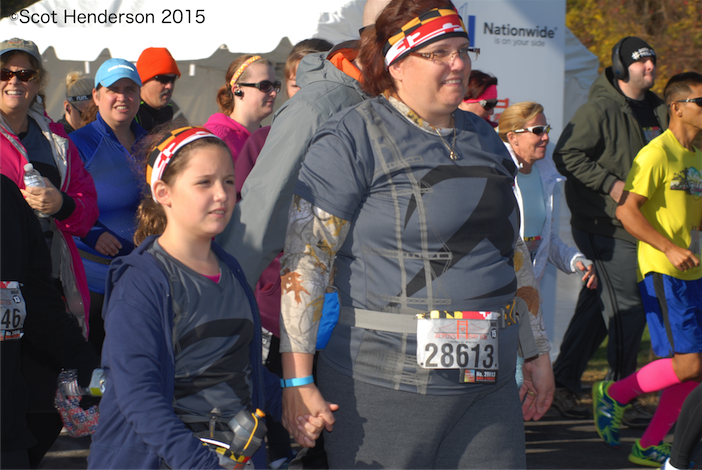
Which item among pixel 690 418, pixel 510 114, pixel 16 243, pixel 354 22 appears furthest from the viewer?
pixel 354 22

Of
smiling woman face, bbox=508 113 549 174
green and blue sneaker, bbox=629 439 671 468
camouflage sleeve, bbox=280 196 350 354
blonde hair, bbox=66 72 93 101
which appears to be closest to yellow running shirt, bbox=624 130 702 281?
smiling woman face, bbox=508 113 549 174

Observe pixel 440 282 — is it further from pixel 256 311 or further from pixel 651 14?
pixel 651 14

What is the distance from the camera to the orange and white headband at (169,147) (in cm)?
198

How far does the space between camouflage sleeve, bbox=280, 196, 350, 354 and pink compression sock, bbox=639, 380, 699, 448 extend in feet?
9.31

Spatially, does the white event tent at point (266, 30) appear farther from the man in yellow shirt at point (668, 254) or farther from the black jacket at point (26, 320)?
the black jacket at point (26, 320)

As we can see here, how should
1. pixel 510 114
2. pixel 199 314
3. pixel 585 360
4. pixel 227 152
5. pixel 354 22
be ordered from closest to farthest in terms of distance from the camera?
1. pixel 199 314
2. pixel 227 152
3. pixel 510 114
4. pixel 585 360
5. pixel 354 22

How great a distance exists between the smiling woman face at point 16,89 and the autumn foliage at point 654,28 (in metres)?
10.0

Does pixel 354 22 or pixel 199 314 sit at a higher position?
pixel 354 22

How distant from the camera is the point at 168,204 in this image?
1.98m

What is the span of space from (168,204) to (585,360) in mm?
3760

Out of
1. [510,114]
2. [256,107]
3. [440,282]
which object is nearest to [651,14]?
[510,114]

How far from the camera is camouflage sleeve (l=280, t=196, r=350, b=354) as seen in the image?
196 centimetres

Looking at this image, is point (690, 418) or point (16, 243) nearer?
point (16, 243)

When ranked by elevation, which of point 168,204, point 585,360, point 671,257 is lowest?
point 585,360
